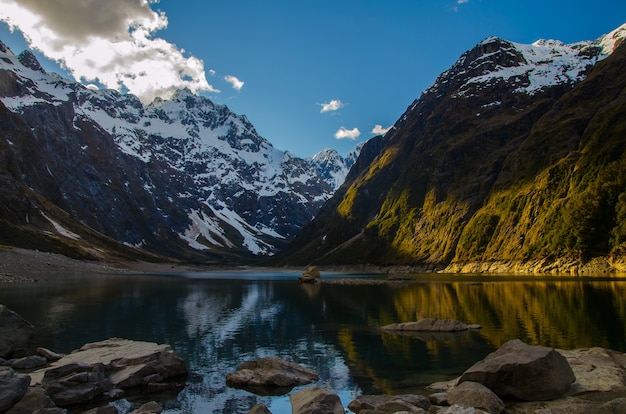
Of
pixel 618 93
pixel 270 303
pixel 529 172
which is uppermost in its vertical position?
pixel 618 93

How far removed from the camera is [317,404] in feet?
74.6

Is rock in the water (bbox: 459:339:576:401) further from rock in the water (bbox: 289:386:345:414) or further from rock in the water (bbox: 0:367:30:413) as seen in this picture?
rock in the water (bbox: 0:367:30:413)

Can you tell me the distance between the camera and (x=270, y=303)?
83375 mm

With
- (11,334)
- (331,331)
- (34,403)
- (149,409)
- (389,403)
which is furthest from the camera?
(331,331)

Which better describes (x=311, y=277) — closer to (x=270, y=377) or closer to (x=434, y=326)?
(x=434, y=326)

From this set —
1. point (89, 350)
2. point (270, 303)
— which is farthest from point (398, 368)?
point (270, 303)

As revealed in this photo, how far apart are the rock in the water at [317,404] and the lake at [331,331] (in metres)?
1.69

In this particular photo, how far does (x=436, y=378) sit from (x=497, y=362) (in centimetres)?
Result: 636

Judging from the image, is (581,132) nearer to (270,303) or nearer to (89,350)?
(270,303)

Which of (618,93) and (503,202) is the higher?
(618,93)

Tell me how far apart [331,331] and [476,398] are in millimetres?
29097

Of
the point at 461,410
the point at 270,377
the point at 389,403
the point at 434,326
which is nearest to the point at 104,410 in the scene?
the point at 270,377

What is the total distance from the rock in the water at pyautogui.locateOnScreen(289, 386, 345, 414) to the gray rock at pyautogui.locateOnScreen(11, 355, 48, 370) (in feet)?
58.8

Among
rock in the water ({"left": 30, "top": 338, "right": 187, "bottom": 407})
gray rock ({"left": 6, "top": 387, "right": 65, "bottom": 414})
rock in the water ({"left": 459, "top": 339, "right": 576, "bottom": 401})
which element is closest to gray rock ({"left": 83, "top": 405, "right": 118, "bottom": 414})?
gray rock ({"left": 6, "top": 387, "right": 65, "bottom": 414})
